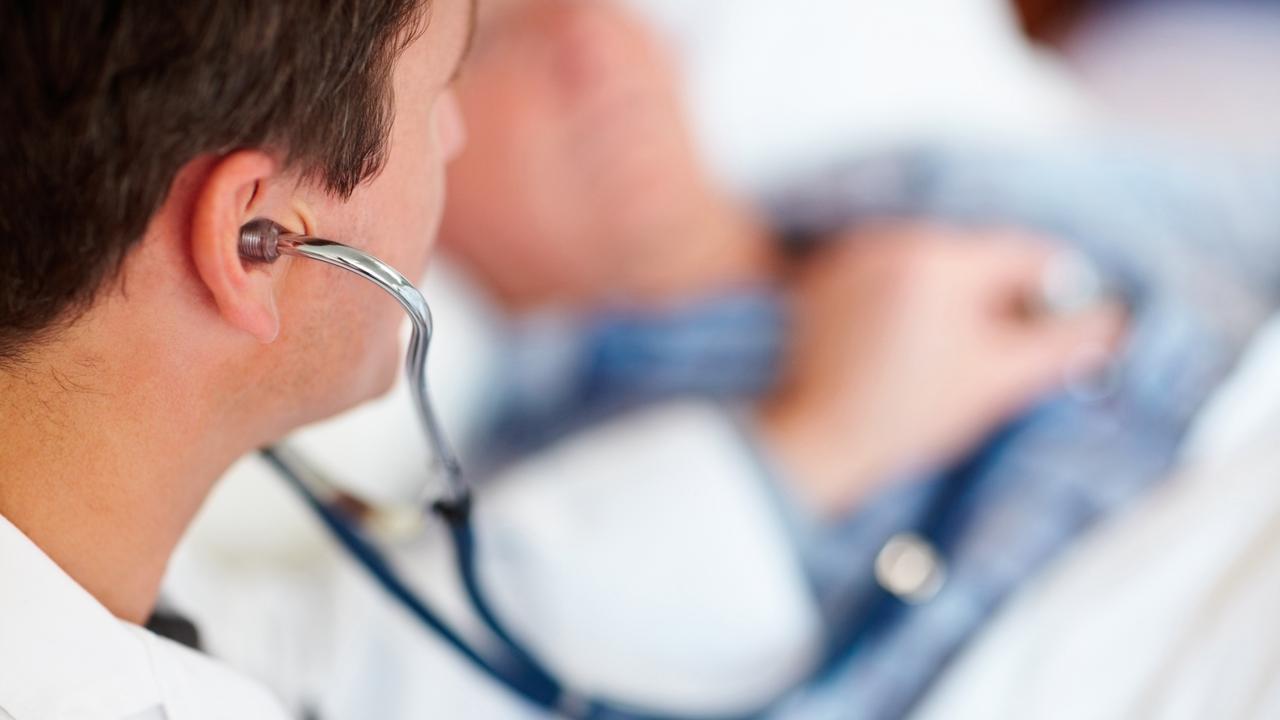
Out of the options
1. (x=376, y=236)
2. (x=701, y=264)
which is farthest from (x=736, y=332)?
(x=376, y=236)

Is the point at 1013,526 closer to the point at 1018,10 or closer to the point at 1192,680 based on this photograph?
the point at 1192,680

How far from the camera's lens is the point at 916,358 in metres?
1.14

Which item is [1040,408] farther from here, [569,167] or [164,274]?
[164,274]

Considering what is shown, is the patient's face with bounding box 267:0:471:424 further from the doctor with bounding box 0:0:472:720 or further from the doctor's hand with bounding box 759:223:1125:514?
the doctor's hand with bounding box 759:223:1125:514

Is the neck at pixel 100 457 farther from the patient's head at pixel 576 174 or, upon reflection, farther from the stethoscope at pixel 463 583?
the patient's head at pixel 576 174

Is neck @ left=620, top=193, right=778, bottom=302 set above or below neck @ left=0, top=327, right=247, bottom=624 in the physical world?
above

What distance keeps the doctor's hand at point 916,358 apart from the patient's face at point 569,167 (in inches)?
9.3

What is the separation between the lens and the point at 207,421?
0.57 m

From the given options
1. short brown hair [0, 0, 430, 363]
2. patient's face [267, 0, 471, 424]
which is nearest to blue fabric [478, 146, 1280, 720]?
patient's face [267, 0, 471, 424]

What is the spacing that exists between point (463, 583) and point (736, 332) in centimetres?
62

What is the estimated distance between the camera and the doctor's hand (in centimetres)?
109

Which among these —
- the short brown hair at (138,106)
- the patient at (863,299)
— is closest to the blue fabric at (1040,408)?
the patient at (863,299)

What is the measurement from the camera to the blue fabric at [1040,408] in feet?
3.11

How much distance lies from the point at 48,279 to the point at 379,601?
1.58ft
